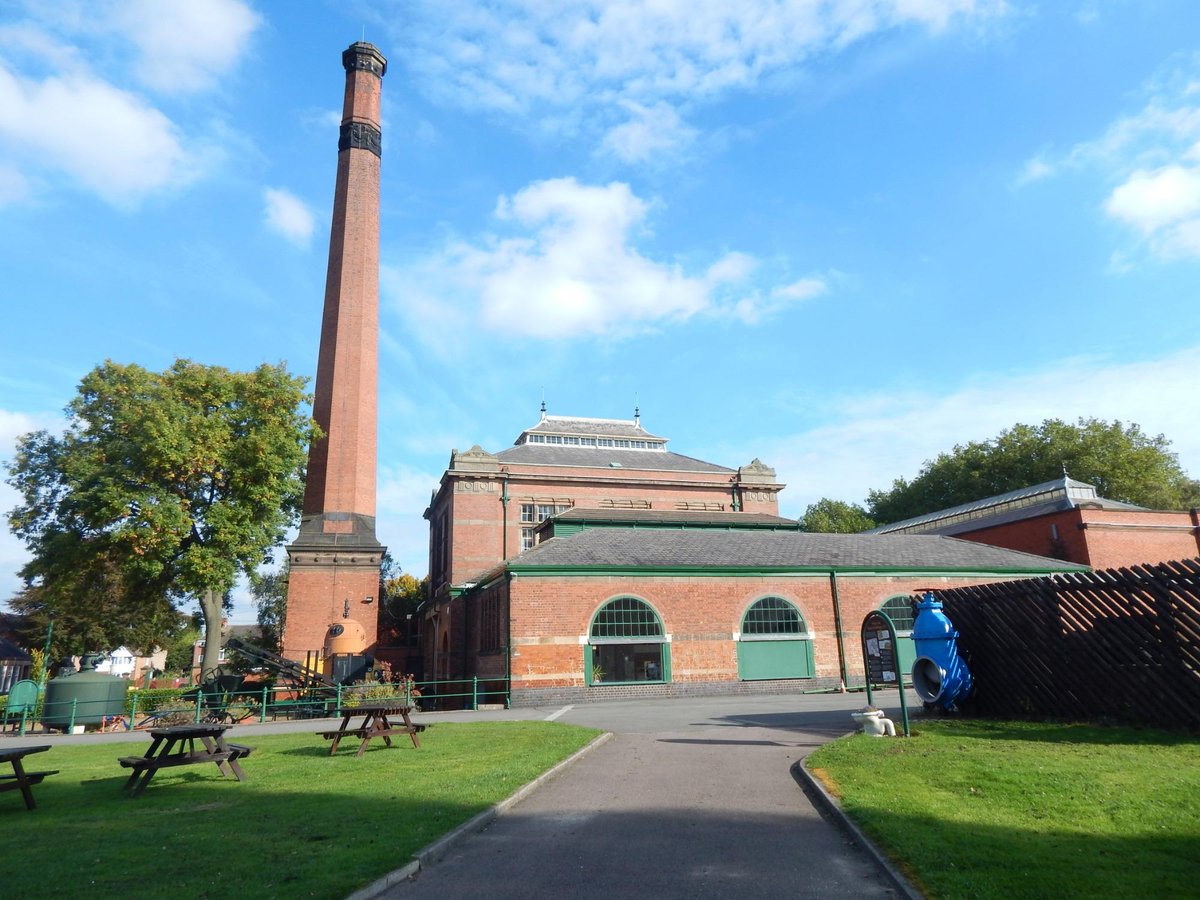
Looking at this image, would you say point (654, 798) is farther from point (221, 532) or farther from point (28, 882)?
point (221, 532)

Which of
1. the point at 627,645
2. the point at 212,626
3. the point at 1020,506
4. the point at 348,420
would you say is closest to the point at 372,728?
the point at 627,645

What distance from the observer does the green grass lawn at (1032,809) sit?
4.92 metres

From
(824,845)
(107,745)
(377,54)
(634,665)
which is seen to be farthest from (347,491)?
(824,845)

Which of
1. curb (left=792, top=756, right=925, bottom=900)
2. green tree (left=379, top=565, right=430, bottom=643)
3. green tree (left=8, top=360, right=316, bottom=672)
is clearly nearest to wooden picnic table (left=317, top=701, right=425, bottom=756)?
curb (left=792, top=756, right=925, bottom=900)

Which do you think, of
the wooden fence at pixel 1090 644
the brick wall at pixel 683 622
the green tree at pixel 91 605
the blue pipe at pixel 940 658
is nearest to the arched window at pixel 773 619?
the brick wall at pixel 683 622

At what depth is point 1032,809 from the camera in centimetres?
659

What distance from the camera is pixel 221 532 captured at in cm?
2823

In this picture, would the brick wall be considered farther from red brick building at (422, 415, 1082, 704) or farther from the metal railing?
the metal railing

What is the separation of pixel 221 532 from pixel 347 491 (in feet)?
21.1

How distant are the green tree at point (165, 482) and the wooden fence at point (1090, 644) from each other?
2536 centimetres

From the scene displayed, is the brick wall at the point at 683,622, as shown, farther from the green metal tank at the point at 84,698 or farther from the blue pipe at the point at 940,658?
the blue pipe at the point at 940,658

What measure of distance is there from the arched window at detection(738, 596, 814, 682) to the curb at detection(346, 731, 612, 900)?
1689 centimetres

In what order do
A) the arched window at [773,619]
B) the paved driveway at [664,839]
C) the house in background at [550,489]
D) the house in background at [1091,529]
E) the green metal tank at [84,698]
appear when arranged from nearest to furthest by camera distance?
1. the paved driveway at [664,839]
2. the green metal tank at [84,698]
3. the arched window at [773,619]
4. the house in background at [1091,529]
5. the house in background at [550,489]

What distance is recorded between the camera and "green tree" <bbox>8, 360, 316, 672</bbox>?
2716 centimetres
